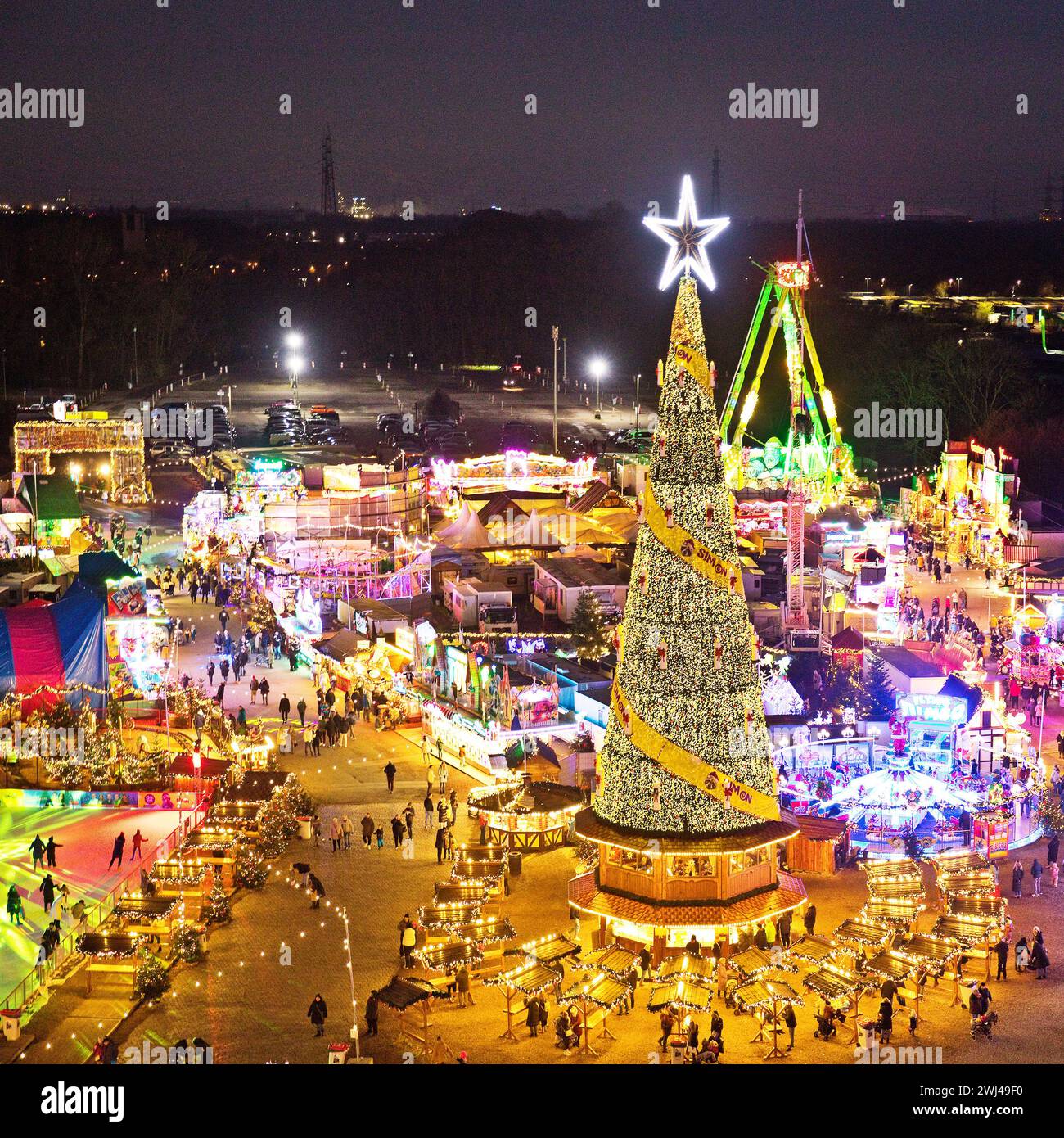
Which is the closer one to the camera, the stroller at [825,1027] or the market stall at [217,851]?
the stroller at [825,1027]

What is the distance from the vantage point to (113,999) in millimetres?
15969

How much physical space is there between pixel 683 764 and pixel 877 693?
Answer: 831cm

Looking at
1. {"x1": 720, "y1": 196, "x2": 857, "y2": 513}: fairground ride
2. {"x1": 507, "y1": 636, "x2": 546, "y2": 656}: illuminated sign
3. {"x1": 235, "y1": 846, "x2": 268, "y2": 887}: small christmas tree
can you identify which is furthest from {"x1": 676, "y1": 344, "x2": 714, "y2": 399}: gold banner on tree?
{"x1": 720, "y1": 196, "x2": 857, "y2": 513}: fairground ride

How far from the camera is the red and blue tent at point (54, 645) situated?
24.1 metres

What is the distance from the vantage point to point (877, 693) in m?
23.5

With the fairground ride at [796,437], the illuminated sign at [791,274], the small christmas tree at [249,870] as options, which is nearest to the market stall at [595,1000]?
the small christmas tree at [249,870]

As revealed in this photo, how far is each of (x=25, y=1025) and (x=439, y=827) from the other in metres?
6.63

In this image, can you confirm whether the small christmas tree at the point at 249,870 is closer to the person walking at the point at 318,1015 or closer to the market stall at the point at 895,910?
the person walking at the point at 318,1015

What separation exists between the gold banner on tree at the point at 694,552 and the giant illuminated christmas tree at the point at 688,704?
0.01 metres

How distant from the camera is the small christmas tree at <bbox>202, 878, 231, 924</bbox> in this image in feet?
58.5

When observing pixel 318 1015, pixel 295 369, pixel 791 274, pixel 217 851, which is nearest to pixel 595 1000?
pixel 318 1015

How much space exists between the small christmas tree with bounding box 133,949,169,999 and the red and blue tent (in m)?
8.84

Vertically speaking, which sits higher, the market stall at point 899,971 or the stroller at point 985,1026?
the market stall at point 899,971
